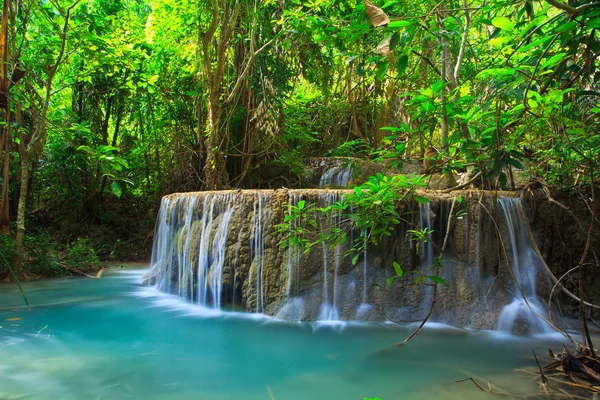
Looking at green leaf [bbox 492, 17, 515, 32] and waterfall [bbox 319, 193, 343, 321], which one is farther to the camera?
waterfall [bbox 319, 193, 343, 321]

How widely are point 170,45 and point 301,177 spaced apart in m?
4.53

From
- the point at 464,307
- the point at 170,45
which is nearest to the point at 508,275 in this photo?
the point at 464,307

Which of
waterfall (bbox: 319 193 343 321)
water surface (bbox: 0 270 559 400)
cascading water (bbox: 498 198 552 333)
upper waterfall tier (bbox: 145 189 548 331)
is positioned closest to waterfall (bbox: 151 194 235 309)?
upper waterfall tier (bbox: 145 189 548 331)

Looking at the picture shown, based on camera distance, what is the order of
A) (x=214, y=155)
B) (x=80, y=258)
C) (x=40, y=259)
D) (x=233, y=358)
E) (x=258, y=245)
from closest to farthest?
(x=233, y=358)
(x=258, y=245)
(x=214, y=155)
(x=40, y=259)
(x=80, y=258)

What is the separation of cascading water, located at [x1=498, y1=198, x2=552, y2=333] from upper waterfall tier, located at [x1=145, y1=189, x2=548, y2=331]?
13mm

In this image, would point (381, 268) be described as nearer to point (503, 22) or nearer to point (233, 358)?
point (233, 358)

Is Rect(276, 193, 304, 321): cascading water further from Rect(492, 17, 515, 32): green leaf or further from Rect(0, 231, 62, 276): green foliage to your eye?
Rect(0, 231, 62, 276): green foliage

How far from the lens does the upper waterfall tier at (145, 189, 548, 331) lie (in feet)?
17.5

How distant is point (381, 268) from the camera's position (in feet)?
18.4

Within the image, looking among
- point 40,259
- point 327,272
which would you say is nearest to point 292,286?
point 327,272

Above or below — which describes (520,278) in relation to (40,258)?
below

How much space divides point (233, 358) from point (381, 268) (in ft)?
8.04

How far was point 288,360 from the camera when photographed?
401 centimetres

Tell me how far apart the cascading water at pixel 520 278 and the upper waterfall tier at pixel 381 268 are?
0.01 metres
